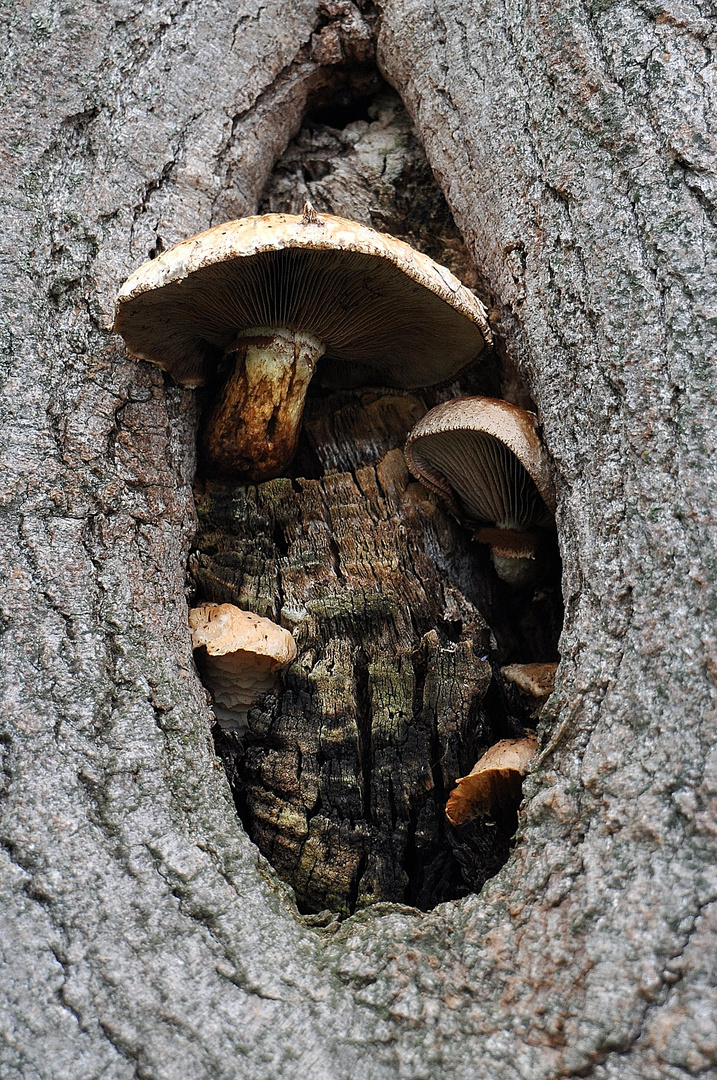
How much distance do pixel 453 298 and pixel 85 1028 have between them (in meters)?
2.19

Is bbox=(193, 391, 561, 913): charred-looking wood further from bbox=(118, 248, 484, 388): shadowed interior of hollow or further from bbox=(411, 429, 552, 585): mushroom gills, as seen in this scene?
bbox=(118, 248, 484, 388): shadowed interior of hollow

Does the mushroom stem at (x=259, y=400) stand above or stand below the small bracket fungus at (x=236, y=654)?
above

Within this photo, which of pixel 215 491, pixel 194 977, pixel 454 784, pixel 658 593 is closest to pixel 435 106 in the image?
pixel 215 491

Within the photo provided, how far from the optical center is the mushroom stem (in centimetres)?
291

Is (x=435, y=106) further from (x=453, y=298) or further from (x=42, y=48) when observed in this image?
(x=42, y=48)

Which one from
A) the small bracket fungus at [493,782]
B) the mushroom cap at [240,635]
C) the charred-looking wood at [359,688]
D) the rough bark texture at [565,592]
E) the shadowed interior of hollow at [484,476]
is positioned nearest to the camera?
the rough bark texture at [565,592]

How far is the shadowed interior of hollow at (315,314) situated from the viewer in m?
2.53

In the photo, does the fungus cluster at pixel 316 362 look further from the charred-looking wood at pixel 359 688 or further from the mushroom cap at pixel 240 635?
the charred-looking wood at pixel 359 688

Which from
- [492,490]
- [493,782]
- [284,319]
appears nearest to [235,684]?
[493,782]

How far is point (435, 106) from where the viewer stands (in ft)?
10.5

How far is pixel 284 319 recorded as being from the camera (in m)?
2.88

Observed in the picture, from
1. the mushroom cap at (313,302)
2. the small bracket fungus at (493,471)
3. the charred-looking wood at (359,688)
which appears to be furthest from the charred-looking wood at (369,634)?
the mushroom cap at (313,302)

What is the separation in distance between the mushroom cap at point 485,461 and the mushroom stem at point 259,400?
488mm

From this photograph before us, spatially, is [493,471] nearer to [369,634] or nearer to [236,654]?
[369,634]
